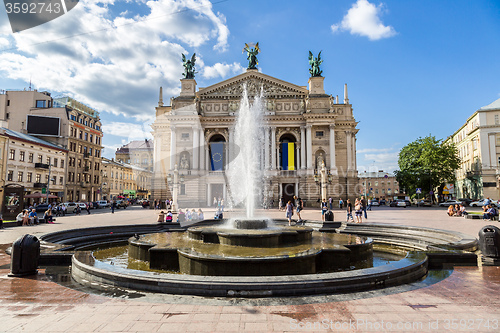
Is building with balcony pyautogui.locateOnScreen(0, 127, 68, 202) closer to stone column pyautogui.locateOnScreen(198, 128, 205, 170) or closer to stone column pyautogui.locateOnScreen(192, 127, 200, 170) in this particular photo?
stone column pyautogui.locateOnScreen(192, 127, 200, 170)

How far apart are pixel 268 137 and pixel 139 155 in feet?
176

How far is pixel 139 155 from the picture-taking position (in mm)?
89812

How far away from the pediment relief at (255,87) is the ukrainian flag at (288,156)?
9.15 metres

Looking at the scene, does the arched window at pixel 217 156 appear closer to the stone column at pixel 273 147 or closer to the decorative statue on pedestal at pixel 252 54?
the stone column at pixel 273 147

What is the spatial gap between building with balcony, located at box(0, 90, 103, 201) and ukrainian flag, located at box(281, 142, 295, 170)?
127ft

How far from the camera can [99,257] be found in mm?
10945

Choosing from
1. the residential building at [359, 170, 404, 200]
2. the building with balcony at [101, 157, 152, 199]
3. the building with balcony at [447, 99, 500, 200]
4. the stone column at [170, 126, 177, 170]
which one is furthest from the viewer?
the residential building at [359, 170, 404, 200]

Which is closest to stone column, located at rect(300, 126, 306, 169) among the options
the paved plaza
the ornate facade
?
the ornate facade

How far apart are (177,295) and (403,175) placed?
6421cm

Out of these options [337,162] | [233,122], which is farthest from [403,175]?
[233,122]

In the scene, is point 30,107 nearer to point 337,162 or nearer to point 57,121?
point 57,121

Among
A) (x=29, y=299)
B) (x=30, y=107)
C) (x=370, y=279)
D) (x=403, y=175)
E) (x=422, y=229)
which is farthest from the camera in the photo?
(x=403, y=175)

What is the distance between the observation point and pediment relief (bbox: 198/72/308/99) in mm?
51719

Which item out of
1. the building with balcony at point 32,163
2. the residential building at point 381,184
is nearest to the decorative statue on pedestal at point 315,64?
the building with balcony at point 32,163
